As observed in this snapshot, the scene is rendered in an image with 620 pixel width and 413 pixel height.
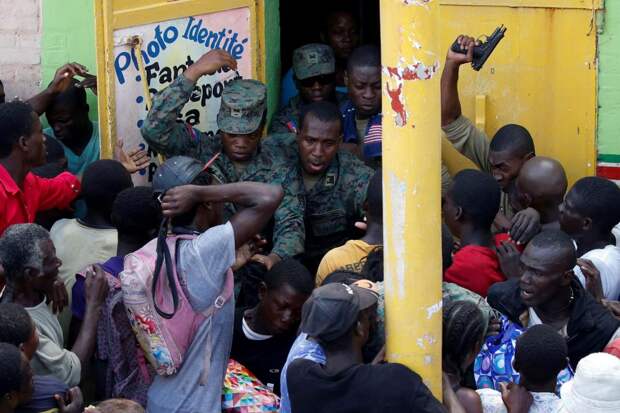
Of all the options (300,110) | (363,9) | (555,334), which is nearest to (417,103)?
(555,334)

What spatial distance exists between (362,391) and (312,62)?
359cm

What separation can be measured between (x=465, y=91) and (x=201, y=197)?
9.53ft

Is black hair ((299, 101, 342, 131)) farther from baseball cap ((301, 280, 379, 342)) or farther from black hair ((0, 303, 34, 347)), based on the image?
black hair ((0, 303, 34, 347))

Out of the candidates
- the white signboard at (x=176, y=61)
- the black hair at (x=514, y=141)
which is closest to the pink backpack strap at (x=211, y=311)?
the white signboard at (x=176, y=61)

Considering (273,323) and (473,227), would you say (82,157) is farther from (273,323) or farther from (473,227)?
(473,227)

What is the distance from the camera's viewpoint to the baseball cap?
4.89 m

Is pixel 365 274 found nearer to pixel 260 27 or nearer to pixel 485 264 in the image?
pixel 485 264

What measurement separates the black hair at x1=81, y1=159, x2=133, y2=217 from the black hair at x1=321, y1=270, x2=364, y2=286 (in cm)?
137

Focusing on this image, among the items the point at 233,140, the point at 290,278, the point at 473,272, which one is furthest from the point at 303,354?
the point at 233,140

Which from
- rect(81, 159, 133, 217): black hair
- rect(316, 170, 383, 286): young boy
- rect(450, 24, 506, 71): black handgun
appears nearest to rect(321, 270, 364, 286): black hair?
rect(316, 170, 383, 286): young boy

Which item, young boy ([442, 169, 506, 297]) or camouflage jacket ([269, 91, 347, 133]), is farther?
camouflage jacket ([269, 91, 347, 133])

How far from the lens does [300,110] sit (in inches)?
312

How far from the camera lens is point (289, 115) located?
8070 millimetres

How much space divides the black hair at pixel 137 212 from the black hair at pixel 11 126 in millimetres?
632
